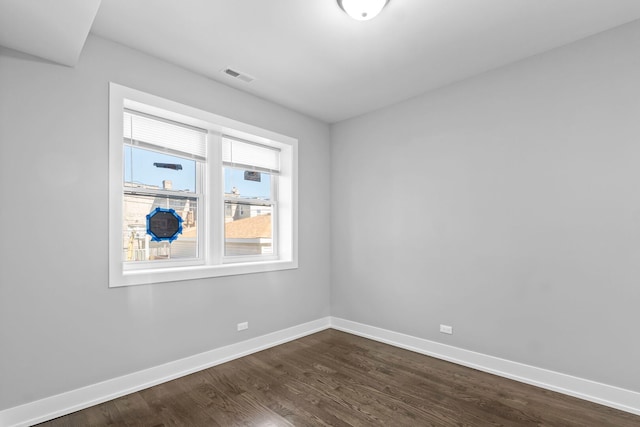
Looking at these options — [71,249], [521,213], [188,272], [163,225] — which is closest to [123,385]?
[188,272]

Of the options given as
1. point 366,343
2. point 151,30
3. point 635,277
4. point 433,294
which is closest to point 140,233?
point 151,30

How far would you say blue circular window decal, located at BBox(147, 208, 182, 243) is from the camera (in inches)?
118

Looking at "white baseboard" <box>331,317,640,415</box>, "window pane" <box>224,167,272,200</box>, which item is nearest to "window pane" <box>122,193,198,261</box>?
"window pane" <box>224,167,272,200</box>

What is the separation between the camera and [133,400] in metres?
2.49

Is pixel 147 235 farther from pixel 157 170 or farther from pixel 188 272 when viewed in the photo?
pixel 157 170

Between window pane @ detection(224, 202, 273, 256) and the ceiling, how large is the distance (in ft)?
4.71

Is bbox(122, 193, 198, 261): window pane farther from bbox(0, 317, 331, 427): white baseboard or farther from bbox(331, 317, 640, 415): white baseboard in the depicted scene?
bbox(331, 317, 640, 415): white baseboard

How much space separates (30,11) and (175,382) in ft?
9.46

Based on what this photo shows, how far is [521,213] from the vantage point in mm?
2893

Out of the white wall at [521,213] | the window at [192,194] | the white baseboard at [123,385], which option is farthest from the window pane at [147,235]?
the white wall at [521,213]

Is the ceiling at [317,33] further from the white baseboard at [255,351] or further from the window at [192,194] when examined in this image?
the white baseboard at [255,351]

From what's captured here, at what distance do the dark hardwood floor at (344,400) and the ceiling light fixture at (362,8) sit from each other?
9.44 ft

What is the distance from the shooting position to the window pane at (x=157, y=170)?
2898 millimetres

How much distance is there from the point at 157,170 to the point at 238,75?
1251 millimetres
